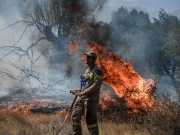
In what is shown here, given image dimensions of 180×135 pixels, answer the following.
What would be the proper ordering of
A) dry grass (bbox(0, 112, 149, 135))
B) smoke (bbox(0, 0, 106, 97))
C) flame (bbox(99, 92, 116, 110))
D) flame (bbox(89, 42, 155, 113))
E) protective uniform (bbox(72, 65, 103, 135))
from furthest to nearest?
smoke (bbox(0, 0, 106, 97)) → flame (bbox(99, 92, 116, 110)) → flame (bbox(89, 42, 155, 113)) → dry grass (bbox(0, 112, 149, 135)) → protective uniform (bbox(72, 65, 103, 135))

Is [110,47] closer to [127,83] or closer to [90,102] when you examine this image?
[127,83]

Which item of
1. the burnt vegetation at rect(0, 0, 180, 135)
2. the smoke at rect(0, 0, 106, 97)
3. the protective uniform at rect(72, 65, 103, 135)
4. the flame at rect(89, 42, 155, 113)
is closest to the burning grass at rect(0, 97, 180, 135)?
the burnt vegetation at rect(0, 0, 180, 135)

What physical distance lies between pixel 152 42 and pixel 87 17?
9.39 m

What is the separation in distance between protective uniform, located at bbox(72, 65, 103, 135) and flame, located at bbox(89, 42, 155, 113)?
341 centimetres

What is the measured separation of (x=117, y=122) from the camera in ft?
31.6

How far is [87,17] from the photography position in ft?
53.9

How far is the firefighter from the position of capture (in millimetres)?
A: 6094

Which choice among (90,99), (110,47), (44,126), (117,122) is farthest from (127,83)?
(90,99)

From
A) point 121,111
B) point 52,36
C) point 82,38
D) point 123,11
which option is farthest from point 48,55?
point 123,11

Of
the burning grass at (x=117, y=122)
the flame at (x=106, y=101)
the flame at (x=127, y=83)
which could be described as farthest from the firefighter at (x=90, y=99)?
the flame at (x=106, y=101)

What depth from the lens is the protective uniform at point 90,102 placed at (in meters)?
6.09

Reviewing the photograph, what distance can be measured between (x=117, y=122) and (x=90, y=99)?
12.3ft

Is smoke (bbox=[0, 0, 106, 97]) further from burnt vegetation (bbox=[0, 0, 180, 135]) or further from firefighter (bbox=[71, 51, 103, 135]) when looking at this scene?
firefighter (bbox=[71, 51, 103, 135])

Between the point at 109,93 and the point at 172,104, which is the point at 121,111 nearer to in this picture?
the point at 109,93
